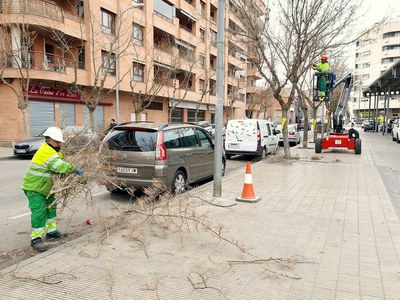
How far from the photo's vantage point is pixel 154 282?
3279 mm

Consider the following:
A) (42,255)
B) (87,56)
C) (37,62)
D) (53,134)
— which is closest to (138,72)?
(87,56)

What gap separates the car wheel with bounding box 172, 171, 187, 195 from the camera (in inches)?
283

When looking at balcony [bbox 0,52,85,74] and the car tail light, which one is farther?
balcony [bbox 0,52,85,74]

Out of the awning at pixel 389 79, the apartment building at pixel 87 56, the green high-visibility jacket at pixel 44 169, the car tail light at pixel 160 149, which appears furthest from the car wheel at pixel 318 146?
the green high-visibility jacket at pixel 44 169

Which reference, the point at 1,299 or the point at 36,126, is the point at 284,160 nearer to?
the point at 1,299

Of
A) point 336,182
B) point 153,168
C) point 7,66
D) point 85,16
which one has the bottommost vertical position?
point 336,182

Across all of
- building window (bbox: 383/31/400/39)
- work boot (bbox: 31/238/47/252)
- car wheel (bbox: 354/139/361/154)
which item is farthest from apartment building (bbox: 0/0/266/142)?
building window (bbox: 383/31/400/39)

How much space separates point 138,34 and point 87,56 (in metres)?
6.10

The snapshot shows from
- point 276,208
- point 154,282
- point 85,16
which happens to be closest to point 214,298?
point 154,282

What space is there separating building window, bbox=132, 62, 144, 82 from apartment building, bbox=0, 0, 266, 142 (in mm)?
82

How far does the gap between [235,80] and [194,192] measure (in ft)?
134

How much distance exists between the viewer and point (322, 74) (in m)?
14.2

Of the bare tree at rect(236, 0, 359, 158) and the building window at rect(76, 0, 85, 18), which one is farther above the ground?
the building window at rect(76, 0, 85, 18)

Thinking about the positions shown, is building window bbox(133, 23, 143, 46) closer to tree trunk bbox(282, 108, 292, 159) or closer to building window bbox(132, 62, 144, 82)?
building window bbox(132, 62, 144, 82)
